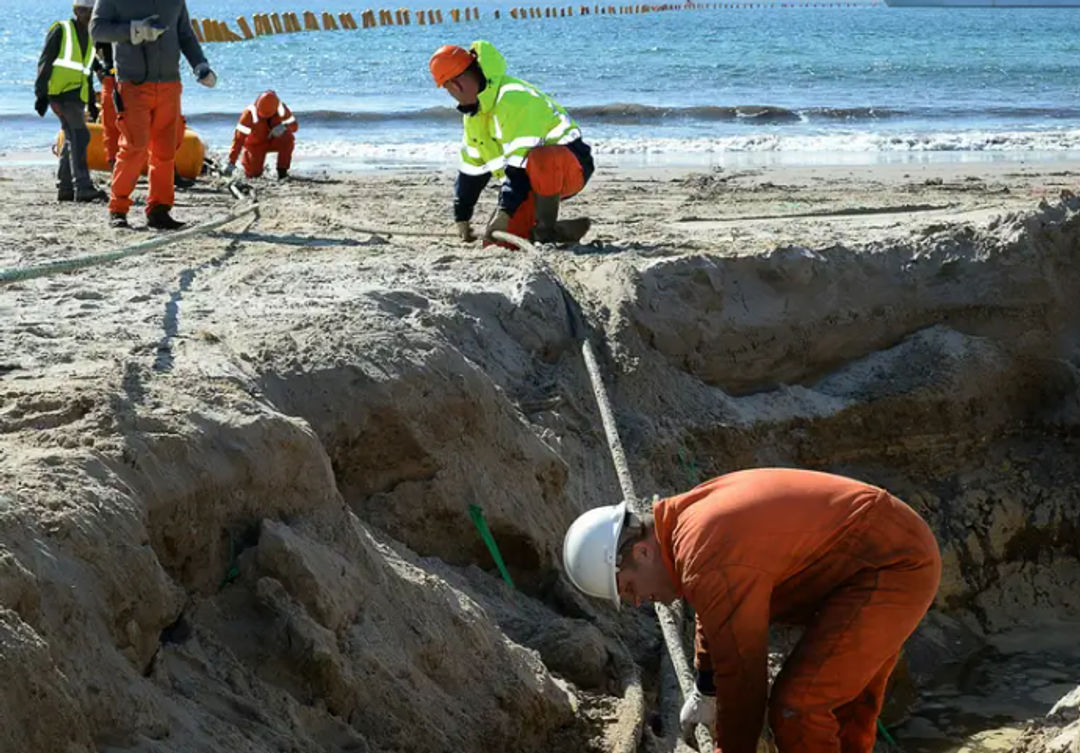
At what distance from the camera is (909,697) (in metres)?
8.09

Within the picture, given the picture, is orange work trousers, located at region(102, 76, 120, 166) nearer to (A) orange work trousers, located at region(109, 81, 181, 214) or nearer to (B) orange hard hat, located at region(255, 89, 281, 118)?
(B) orange hard hat, located at region(255, 89, 281, 118)

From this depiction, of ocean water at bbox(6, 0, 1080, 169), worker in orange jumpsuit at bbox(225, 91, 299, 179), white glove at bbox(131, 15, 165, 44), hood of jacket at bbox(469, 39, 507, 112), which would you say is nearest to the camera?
hood of jacket at bbox(469, 39, 507, 112)

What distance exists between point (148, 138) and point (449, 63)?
2.23m

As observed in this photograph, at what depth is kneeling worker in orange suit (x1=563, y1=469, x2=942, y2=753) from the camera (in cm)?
438

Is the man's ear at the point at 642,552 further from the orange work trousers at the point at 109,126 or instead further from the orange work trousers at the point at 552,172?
the orange work trousers at the point at 109,126

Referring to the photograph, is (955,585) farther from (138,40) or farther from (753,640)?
(138,40)

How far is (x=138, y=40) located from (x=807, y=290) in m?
4.49

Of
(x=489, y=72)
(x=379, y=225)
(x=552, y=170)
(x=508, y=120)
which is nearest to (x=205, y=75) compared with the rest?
(x=379, y=225)

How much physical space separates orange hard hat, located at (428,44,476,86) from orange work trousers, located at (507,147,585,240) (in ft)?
2.39

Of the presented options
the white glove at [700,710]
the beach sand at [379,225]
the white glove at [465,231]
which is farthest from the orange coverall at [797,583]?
the white glove at [465,231]

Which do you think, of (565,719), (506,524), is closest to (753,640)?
(565,719)

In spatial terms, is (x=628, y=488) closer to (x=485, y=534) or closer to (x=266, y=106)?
(x=485, y=534)

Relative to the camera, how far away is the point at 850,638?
451 cm

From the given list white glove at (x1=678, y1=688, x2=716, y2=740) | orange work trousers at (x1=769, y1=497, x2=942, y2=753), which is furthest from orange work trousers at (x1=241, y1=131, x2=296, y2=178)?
orange work trousers at (x1=769, y1=497, x2=942, y2=753)
